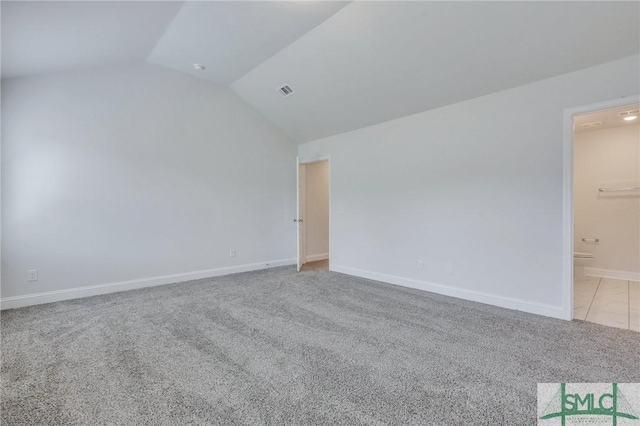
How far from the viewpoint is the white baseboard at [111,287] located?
11.1 feet

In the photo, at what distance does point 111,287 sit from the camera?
3.92m

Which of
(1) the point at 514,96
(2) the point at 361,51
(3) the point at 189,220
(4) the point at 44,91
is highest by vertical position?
(2) the point at 361,51

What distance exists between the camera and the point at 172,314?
3.14 metres

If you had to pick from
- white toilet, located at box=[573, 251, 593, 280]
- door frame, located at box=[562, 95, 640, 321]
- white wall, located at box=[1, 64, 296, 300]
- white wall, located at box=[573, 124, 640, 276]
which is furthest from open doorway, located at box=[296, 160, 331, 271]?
white wall, located at box=[573, 124, 640, 276]

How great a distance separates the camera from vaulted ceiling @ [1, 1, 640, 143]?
7.80ft

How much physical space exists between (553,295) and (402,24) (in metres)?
3.04

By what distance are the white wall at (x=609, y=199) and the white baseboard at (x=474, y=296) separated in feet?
8.81

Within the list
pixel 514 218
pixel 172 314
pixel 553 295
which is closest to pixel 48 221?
pixel 172 314

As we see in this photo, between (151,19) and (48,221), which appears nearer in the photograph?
(151,19)

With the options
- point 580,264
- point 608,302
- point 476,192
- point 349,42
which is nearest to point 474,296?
point 476,192

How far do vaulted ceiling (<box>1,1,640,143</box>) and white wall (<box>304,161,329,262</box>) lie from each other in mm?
2080

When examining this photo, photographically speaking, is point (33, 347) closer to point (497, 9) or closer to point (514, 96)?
point (497, 9)

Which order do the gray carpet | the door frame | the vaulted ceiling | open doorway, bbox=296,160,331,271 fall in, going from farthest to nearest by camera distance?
1. open doorway, bbox=296,160,331,271
2. the door frame
3. the vaulted ceiling
4. the gray carpet

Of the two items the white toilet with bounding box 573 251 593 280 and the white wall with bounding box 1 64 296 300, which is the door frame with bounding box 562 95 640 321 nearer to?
the white toilet with bounding box 573 251 593 280
